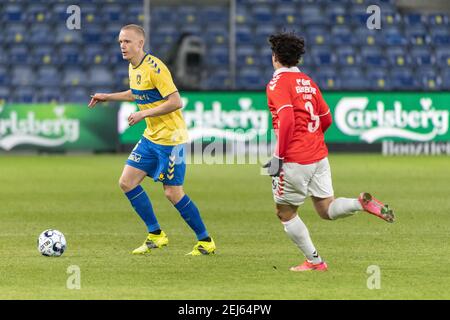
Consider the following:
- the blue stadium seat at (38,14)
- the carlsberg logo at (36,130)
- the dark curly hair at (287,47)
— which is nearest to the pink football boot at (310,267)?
the dark curly hair at (287,47)

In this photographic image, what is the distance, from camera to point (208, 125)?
83.6 feet

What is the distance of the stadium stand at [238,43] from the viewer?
30328mm

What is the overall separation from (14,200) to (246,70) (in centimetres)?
1576

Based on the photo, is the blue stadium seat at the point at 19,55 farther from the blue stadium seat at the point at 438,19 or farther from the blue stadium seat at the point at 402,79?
the blue stadium seat at the point at 438,19

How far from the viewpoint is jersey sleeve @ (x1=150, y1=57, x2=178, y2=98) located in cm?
1018

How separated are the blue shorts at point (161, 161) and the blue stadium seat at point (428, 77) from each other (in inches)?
841

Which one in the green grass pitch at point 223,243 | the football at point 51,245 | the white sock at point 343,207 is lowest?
the green grass pitch at point 223,243

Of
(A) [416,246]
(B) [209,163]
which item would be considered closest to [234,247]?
(A) [416,246]

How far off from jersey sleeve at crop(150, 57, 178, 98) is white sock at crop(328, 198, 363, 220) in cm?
211

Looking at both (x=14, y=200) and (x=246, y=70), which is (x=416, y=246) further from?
(x=246, y=70)

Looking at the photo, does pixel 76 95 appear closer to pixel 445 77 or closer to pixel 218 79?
pixel 218 79

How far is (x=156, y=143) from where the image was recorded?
34.2ft

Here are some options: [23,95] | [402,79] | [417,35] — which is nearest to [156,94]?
[23,95]

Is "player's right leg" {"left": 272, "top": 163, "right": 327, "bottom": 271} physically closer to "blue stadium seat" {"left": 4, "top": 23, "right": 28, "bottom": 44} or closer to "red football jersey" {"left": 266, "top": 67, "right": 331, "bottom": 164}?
"red football jersey" {"left": 266, "top": 67, "right": 331, "bottom": 164}
